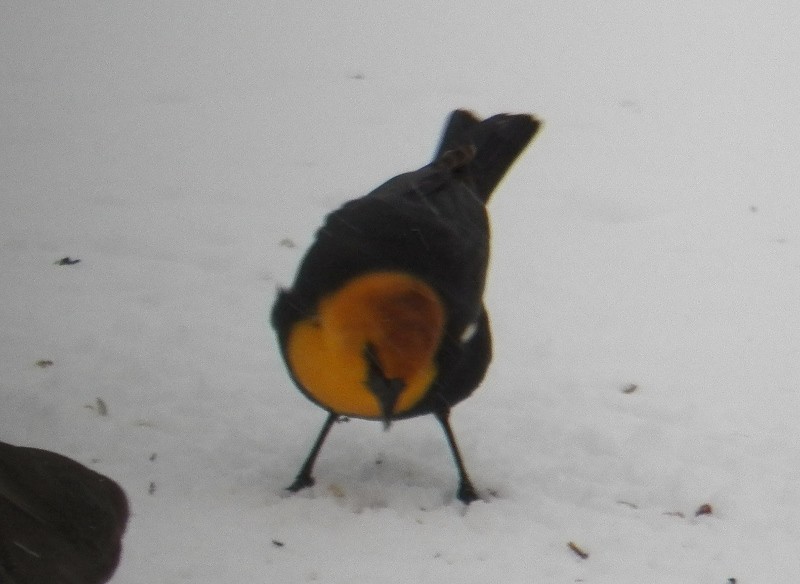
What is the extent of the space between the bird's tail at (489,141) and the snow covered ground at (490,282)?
63 centimetres

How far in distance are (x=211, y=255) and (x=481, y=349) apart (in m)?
1.84

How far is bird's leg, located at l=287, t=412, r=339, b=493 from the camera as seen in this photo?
3635 millimetres

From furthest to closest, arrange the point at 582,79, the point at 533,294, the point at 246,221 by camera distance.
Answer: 1. the point at 582,79
2. the point at 246,221
3. the point at 533,294

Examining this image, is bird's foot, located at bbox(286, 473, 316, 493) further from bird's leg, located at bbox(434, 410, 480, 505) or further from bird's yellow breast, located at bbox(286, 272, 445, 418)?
bird's leg, located at bbox(434, 410, 480, 505)

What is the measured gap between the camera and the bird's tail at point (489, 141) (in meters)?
4.41

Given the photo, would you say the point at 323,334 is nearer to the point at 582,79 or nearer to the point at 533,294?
the point at 533,294

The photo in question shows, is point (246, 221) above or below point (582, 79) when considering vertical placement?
below

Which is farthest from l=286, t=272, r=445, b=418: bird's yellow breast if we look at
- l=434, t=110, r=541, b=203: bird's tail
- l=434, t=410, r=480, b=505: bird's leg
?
l=434, t=110, r=541, b=203: bird's tail

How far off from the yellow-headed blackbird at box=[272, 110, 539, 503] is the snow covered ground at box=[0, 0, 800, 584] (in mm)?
330

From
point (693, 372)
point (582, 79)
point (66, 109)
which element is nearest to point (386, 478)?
point (693, 372)

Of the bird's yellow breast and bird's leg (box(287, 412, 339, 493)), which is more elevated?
the bird's yellow breast

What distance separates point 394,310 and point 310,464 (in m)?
0.78

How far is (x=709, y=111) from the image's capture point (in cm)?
680

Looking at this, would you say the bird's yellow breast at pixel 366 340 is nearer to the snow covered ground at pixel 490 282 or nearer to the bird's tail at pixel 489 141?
the snow covered ground at pixel 490 282
